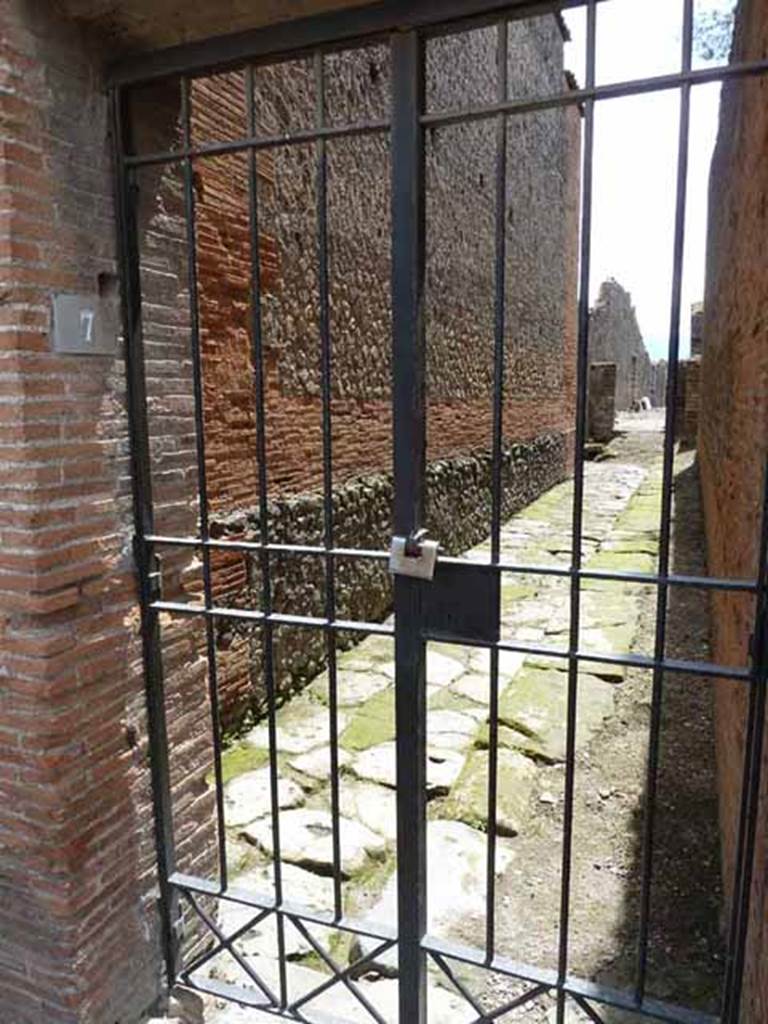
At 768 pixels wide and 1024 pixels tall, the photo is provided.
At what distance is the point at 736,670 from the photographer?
1.49 meters

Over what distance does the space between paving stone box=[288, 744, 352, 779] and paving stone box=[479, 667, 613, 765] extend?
76 centimetres

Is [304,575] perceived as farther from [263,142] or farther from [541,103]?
[541,103]

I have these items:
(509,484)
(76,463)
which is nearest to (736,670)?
(76,463)

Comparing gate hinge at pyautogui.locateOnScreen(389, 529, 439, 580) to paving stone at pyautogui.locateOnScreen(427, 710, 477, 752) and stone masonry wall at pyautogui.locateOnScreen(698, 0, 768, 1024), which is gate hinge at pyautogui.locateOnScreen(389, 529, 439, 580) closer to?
stone masonry wall at pyautogui.locateOnScreen(698, 0, 768, 1024)

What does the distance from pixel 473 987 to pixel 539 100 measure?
2562 millimetres

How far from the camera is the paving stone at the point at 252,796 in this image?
11.4 ft

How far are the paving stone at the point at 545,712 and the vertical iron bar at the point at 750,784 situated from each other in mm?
2308

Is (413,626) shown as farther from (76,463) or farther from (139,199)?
(139,199)

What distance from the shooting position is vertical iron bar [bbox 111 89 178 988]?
1.94 meters

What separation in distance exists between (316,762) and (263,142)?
3113 mm

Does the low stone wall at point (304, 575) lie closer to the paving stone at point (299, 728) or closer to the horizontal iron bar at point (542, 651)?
the paving stone at point (299, 728)

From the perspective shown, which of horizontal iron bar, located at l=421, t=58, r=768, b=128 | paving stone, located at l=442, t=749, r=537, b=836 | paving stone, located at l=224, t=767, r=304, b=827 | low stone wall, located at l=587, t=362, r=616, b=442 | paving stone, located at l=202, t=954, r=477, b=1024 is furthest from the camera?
low stone wall, located at l=587, t=362, r=616, b=442

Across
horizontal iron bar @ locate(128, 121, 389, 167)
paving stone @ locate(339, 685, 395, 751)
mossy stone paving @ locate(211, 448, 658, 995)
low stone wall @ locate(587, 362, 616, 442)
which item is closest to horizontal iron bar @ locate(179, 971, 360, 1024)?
mossy stone paving @ locate(211, 448, 658, 995)

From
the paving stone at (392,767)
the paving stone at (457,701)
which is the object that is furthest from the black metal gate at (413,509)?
the paving stone at (457,701)
